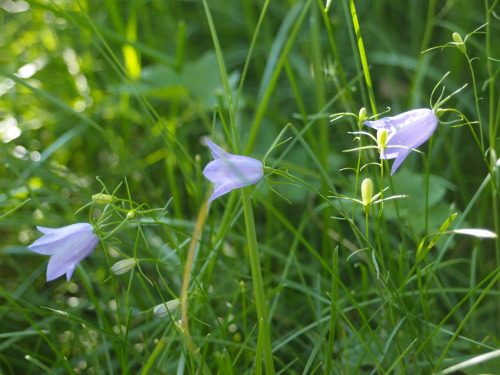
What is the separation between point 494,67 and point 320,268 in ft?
3.18

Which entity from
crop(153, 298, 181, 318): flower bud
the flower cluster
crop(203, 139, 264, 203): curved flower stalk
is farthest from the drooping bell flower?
crop(153, 298, 181, 318): flower bud

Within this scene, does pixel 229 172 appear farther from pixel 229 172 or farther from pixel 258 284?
pixel 258 284

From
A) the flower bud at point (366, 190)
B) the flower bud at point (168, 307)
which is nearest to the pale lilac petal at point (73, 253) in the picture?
the flower bud at point (168, 307)

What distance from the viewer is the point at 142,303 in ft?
4.83

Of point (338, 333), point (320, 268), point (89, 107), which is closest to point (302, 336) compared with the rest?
point (338, 333)

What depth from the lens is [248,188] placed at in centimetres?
114

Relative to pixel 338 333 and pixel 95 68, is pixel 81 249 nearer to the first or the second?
pixel 338 333

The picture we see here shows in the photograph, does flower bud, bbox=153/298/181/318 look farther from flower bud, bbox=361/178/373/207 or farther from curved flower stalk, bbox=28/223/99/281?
flower bud, bbox=361/178/373/207

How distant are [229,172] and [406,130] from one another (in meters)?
0.28

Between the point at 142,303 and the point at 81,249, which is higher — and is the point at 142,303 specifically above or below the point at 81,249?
below

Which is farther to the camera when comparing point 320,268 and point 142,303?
point 320,268

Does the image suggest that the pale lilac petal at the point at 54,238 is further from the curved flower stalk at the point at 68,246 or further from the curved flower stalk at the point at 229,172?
the curved flower stalk at the point at 229,172

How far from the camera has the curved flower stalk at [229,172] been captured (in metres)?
1.00

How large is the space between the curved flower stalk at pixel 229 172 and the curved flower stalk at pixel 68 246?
216mm
